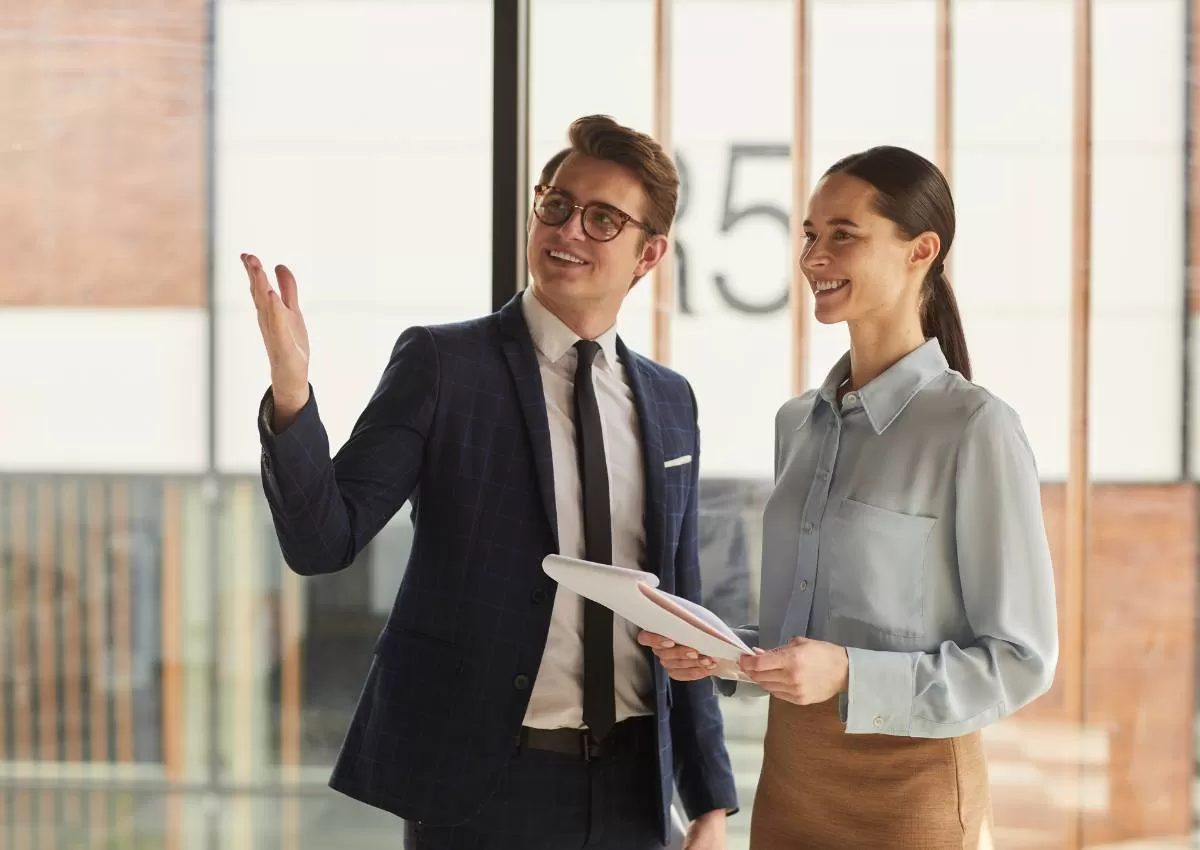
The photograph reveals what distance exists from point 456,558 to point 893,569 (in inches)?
Result: 25.6

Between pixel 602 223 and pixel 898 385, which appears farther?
pixel 602 223

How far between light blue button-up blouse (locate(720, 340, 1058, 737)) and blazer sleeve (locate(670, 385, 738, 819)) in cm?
31

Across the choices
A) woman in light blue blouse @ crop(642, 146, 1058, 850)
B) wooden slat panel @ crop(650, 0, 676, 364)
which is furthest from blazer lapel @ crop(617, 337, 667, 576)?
wooden slat panel @ crop(650, 0, 676, 364)

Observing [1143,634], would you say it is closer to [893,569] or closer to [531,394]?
[893,569]

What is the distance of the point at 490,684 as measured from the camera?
1632 millimetres

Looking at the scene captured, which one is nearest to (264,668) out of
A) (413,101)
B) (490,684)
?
(490,684)

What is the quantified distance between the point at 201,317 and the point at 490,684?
1.35 m

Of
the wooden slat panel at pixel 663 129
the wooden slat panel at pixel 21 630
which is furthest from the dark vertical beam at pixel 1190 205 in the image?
the wooden slat panel at pixel 21 630

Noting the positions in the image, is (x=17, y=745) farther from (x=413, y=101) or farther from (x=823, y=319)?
(x=823, y=319)

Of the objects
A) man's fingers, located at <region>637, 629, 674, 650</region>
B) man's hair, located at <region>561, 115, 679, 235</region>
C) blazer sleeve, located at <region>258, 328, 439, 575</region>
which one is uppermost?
man's hair, located at <region>561, 115, 679, 235</region>

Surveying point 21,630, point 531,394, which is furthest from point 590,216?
point 21,630

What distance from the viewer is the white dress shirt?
1680 mm

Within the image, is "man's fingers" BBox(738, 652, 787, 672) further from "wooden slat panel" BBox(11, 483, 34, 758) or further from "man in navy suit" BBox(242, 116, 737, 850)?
"wooden slat panel" BBox(11, 483, 34, 758)

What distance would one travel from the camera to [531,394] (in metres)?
1.72
